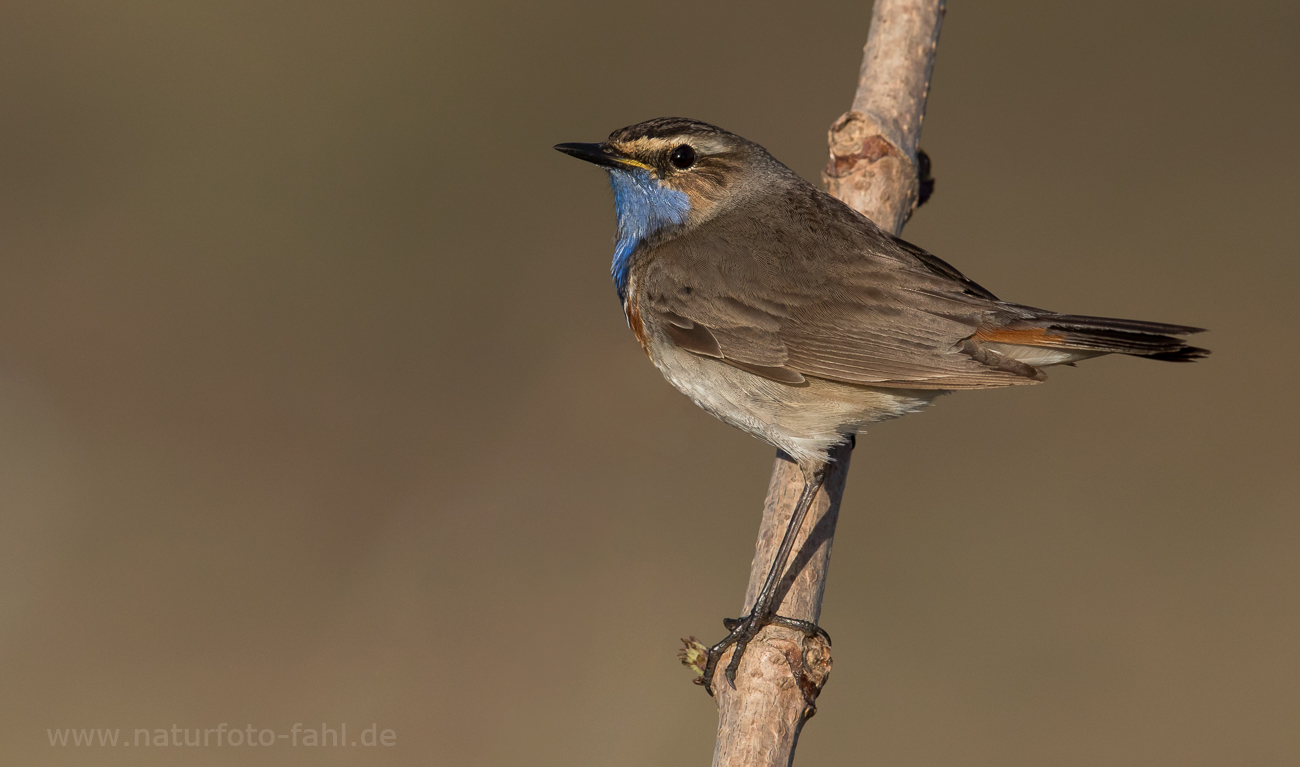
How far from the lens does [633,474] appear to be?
8.66 metres

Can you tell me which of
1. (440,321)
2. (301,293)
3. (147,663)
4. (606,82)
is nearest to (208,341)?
(301,293)

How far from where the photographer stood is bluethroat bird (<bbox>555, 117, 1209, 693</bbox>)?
4691 mm

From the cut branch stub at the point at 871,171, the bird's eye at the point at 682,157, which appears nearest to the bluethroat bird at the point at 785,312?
the bird's eye at the point at 682,157

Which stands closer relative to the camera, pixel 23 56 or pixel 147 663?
pixel 147 663

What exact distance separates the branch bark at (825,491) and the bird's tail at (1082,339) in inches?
43.7

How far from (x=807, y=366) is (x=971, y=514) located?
14.9 ft

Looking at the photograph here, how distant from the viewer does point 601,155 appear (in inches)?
211

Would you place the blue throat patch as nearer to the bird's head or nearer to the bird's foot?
A: the bird's head

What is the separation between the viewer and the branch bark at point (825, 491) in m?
4.19

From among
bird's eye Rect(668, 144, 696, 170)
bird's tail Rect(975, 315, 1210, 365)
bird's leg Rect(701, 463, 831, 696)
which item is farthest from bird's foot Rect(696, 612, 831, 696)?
A: bird's eye Rect(668, 144, 696, 170)

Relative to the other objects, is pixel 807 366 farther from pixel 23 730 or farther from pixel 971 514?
A: pixel 23 730

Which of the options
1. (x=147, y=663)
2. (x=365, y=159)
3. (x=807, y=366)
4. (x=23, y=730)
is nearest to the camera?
(x=807, y=366)

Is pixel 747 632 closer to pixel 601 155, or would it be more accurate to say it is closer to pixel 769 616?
pixel 769 616

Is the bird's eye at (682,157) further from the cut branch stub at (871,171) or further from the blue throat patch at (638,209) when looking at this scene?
the cut branch stub at (871,171)
